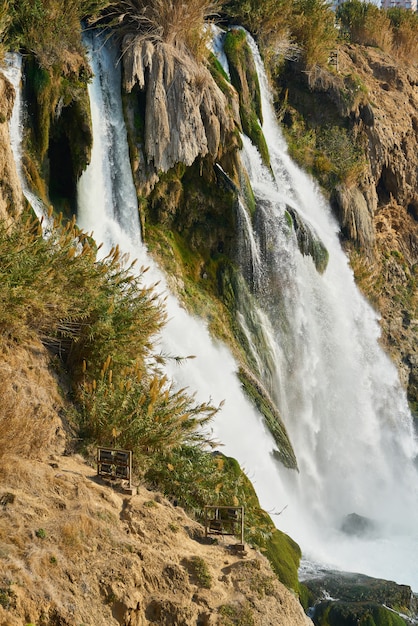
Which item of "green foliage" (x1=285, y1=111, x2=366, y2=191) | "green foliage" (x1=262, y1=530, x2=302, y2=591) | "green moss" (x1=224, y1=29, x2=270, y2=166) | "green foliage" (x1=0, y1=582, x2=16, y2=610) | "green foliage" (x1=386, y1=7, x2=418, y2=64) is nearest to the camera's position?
"green foliage" (x1=0, y1=582, x2=16, y2=610)

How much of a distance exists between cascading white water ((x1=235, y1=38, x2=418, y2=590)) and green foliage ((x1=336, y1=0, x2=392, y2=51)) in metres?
8.22

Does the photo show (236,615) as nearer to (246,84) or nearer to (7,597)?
(7,597)

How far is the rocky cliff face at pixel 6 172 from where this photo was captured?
30.1ft

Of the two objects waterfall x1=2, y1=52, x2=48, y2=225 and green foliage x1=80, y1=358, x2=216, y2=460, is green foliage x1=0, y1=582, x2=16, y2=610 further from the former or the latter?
waterfall x1=2, y1=52, x2=48, y2=225

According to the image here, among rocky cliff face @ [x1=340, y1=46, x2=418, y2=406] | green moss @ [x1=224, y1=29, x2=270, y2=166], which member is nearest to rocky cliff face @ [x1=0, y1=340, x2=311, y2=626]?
green moss @ [x1=224, y1=29, x2=270, y2=166]

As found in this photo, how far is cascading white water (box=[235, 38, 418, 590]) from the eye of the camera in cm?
1230

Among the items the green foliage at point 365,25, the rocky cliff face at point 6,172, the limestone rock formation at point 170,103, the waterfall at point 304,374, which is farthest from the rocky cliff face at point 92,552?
the green foliage at point 365,25

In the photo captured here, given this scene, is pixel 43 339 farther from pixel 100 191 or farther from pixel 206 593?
pixel 100 191

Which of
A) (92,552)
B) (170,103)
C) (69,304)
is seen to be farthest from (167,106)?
(92,552)

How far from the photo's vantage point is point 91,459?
6.63 meters

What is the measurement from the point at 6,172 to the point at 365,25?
19768mm

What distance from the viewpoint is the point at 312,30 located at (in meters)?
20.8

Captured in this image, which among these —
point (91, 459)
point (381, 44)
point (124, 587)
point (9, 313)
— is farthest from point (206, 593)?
point (381, 44)

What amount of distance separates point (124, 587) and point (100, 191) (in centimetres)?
816
